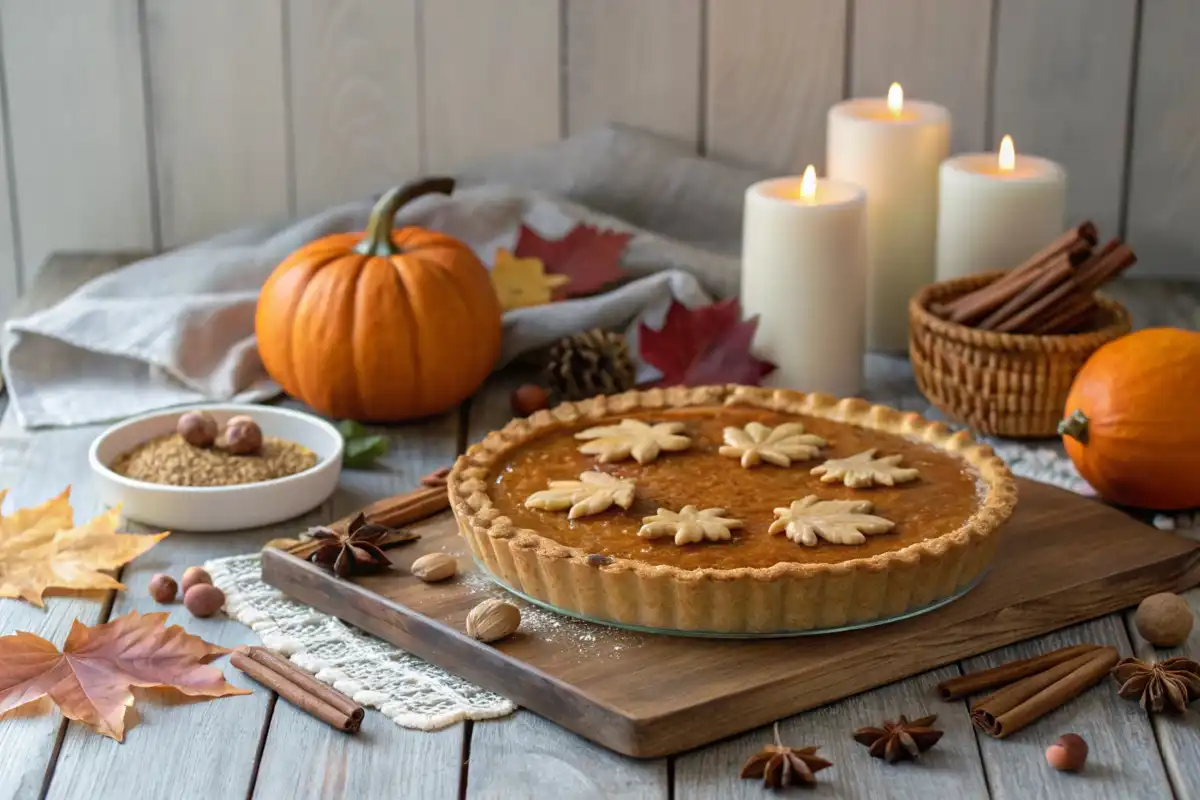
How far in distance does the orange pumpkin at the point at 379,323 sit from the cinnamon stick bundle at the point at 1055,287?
62 cm

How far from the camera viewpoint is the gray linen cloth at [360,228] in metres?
2.09

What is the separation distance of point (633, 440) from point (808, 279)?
0.46 meters

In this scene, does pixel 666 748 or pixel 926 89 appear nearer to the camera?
pixel 666 748

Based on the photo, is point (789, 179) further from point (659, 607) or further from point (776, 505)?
point (659, 607)

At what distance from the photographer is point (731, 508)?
1498 millimetres

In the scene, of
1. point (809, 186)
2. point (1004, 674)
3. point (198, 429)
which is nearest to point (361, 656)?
point (198, 429)

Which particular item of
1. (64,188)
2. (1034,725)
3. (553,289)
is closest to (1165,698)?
(1034,725)

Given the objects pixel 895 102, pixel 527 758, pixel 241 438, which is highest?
pixel 895 102

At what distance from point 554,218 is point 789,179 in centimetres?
41

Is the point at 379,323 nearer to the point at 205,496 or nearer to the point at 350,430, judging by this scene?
the point at 350,430

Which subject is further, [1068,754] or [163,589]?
[163,589]

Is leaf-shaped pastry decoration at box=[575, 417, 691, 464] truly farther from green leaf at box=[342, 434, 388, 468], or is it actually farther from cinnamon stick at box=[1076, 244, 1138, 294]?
cinnamon stick at box=[1076, 244, 1138, 294]

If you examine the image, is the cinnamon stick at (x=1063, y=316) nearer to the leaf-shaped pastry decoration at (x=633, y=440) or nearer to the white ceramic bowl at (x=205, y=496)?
the leaf-shaped pastry decoration at (x=633, y=440)

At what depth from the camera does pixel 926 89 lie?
2.46 meters
